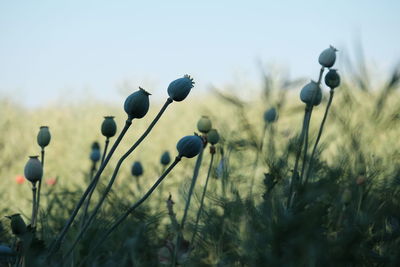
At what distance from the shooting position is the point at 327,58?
88cm

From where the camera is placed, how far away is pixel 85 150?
15.6 ft

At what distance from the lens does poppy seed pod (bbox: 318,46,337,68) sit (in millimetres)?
884

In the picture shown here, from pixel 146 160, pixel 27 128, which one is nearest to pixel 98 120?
pixel 27 128

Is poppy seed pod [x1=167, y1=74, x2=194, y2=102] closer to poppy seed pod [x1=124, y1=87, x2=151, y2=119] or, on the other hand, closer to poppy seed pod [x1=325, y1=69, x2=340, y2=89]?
poppy seed pod [x1=124, y1=87, x2=151, y2=119]

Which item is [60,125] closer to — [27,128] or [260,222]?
[27,128]

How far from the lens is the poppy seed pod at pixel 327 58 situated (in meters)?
0.88

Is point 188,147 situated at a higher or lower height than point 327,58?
lower

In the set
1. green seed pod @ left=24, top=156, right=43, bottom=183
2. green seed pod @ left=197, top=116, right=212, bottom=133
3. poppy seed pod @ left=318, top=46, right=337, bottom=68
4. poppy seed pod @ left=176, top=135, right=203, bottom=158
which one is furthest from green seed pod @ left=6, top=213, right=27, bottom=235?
poppy seed pod @ left=318, top=46, right=337, bottom=68

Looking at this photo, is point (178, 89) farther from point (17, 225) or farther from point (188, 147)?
point (17, 225)

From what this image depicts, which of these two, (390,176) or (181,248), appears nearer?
(390,176)

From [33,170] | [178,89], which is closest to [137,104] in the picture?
[178,89]

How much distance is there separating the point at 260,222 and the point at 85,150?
4253 mm

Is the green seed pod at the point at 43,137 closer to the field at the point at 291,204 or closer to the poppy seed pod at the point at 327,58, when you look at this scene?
the field at the point at 291,204

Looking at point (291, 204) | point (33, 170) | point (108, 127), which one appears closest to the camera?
point (291, 204)
